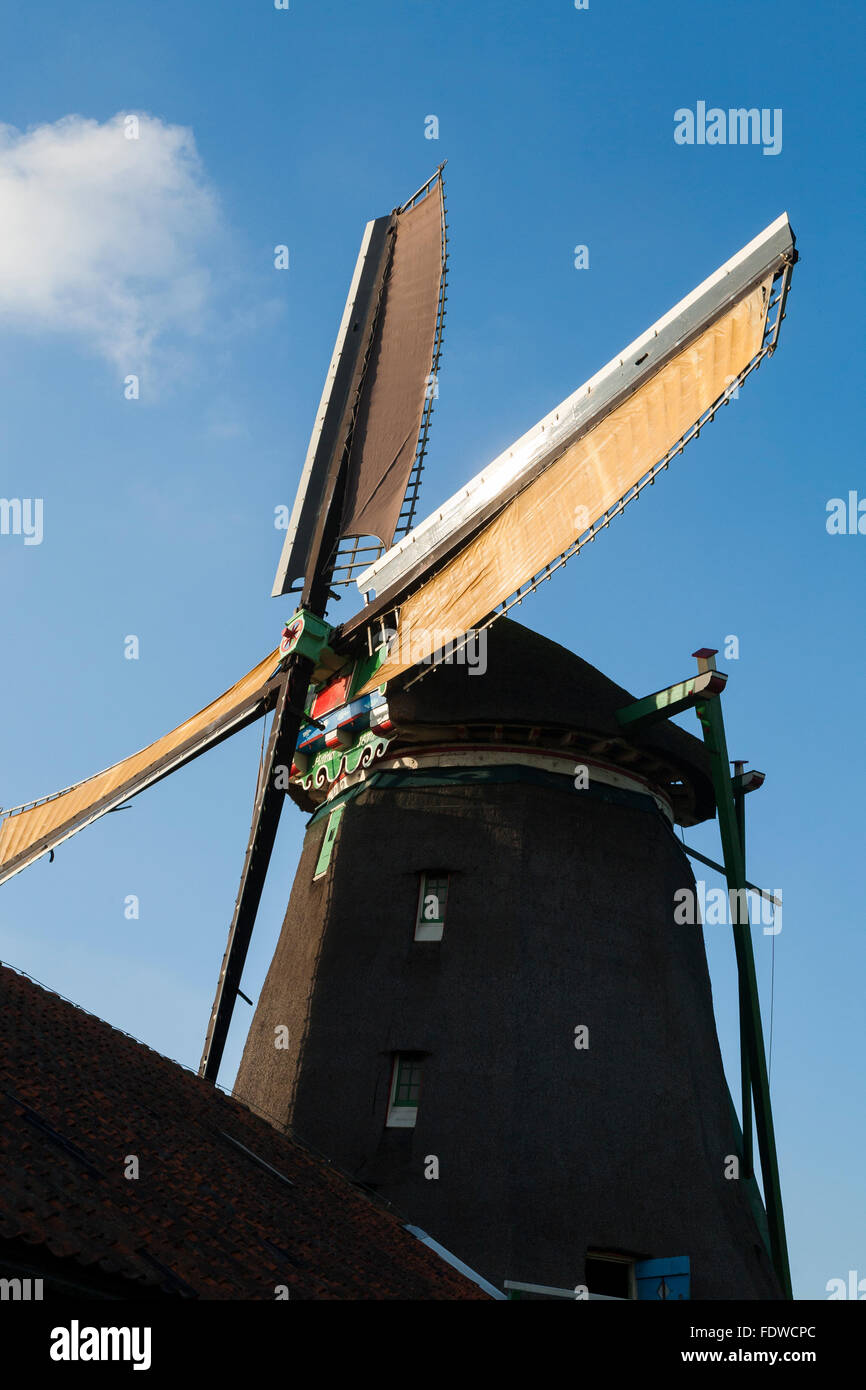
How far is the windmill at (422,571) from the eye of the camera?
13.5 meters

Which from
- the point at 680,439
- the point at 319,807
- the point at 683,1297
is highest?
the point at 680,439

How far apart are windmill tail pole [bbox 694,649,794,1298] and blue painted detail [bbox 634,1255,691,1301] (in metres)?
→ 1.68

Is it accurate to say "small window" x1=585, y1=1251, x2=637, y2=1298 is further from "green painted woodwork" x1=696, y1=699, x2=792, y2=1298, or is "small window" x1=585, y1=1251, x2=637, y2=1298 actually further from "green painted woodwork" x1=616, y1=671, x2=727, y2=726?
"green painted woodwork" x1=616, y1=671, x2=727, y2=726

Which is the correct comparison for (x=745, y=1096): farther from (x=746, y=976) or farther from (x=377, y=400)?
(x=377, y=400)

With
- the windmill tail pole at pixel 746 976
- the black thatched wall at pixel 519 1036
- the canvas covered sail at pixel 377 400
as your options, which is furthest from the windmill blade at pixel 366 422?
the windmill tail pole at pixel 746 976

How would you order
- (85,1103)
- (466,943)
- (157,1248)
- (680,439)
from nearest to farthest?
(157,1248)
(85,1103)
(680,439)
(466,943)

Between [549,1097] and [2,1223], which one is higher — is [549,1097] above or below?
above

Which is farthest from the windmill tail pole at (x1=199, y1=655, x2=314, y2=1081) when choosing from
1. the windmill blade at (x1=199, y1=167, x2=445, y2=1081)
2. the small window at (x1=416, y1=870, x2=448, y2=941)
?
the small window at (x1=416, y1=870, x2=448, y2=941)

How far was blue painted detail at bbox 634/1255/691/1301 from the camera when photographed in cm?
1339

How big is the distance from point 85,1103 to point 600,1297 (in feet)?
18.6
